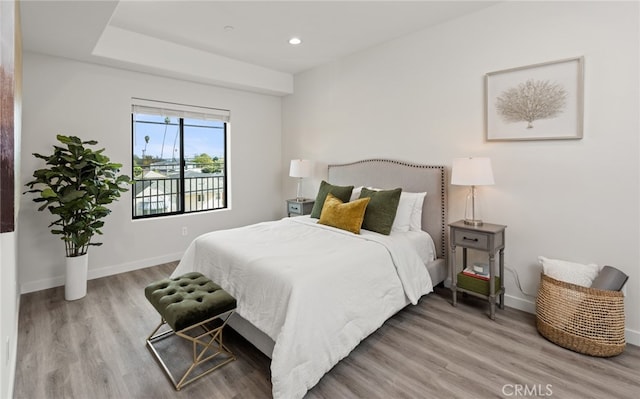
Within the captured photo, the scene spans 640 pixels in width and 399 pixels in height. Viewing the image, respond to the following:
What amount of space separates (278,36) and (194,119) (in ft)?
5.65

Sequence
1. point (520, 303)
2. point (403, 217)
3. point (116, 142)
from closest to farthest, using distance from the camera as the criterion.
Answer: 1. point (520, 303)
2. point (403, 217)
3. point (116, 142)

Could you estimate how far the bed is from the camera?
188 cm

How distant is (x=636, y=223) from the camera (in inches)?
93.1

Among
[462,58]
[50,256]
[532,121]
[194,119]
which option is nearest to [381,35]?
[462,58]

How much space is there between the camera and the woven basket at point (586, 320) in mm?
2201

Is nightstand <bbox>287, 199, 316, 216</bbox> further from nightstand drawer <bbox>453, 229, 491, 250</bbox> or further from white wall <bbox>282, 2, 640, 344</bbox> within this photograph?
nightstand drawer <bbox>453, 229, 491, 250</bbox>

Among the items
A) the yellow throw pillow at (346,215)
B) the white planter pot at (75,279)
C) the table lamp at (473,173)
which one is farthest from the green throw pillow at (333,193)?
the white planter pot at (75,279)

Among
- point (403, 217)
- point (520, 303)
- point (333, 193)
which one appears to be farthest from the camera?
point (333, 193)

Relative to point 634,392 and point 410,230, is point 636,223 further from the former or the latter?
point 410,230

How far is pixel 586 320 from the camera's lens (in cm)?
225

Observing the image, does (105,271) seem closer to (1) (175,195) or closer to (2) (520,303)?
(1) (175,195)

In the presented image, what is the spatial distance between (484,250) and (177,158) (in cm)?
400

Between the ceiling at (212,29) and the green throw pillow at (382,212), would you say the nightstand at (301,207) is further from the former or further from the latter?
the ceiling at (212,29)

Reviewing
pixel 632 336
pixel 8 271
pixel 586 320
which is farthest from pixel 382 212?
pixel 8 271
